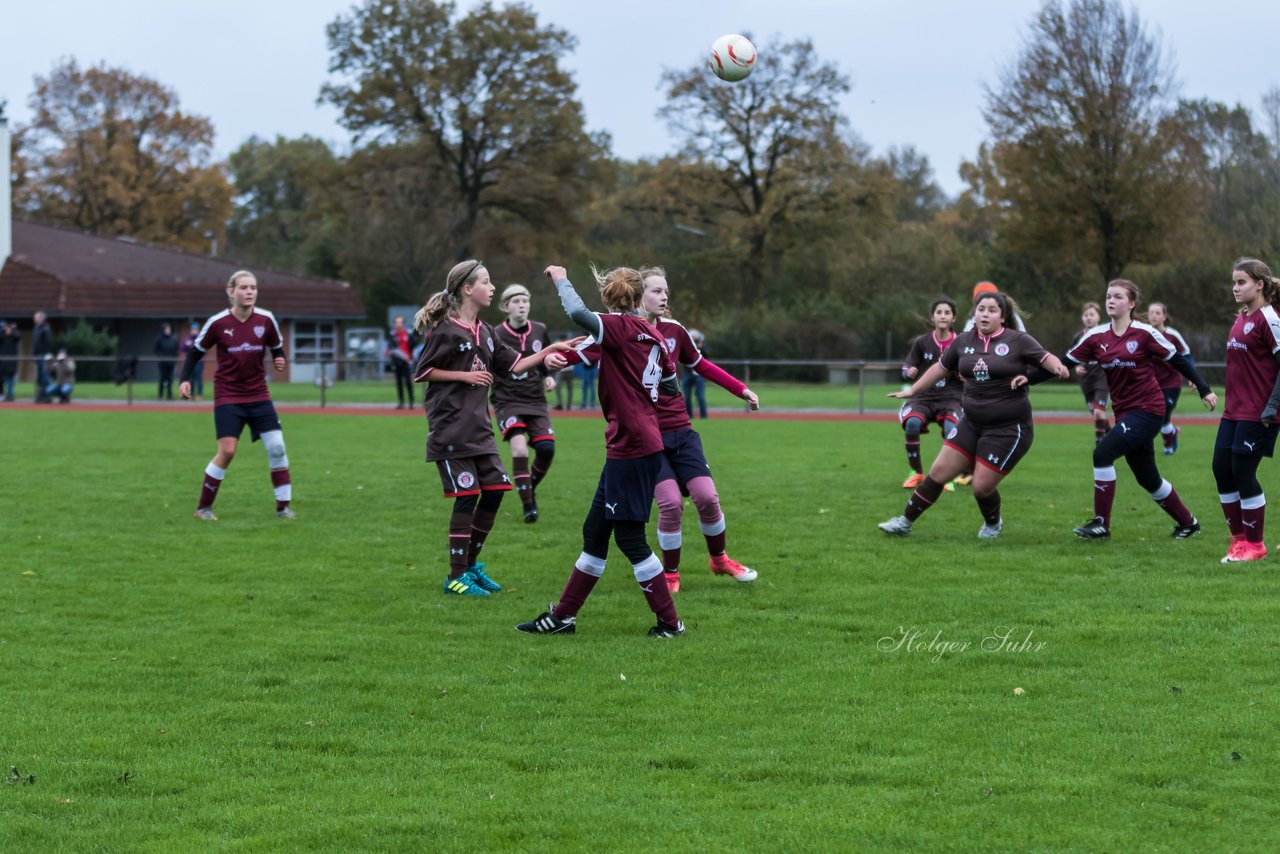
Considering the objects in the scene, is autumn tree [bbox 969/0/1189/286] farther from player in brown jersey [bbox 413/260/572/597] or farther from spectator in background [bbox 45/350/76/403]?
player in brown jersey [bbox 413/260/572/597]

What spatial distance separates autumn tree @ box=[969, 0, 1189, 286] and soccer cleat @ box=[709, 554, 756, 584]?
31.3 metres

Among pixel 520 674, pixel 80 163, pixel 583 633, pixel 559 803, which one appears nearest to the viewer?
pixel 559 803

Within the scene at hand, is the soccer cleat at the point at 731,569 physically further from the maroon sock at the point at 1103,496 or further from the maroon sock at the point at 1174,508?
the maroon sock at the point at 1174,508

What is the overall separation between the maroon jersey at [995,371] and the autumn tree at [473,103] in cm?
4807

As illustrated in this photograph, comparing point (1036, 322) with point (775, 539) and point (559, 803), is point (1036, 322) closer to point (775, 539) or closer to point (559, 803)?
point (775, 539)

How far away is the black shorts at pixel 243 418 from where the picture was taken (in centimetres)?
1181

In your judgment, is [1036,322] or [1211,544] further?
[1036,322]

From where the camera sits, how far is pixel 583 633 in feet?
24.5

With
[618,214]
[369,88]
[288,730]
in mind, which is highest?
[369,88]

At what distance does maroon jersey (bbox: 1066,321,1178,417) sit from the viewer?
10086 mm

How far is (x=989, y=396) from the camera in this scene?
34.3 feet

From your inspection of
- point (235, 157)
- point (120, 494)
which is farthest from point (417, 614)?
point (235, 157)

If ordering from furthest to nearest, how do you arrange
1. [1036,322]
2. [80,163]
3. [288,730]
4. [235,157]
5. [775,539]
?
[235,157], [80,163], [1036,322], [775,539], [288,730]

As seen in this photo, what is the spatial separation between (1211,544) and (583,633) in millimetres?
5335
